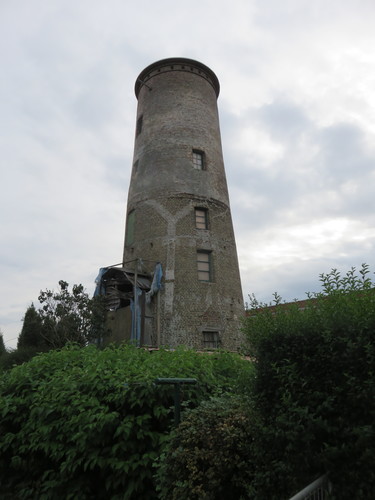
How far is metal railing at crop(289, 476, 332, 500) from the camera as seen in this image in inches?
117

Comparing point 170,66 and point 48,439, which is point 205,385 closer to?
point 48,439

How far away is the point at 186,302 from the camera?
17.7m

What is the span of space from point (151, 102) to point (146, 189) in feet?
18.1

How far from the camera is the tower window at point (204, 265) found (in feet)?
61.1

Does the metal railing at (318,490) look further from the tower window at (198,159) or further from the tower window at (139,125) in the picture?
the tower window at (139,125)

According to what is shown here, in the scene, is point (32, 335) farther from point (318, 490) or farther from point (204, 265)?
point (318, 490)

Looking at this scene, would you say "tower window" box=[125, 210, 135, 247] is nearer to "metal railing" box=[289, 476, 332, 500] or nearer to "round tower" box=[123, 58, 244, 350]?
"round tower" box=[123, 58, 244, 350]

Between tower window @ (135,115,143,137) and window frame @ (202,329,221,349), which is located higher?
tower window @ (135,115,143,137)

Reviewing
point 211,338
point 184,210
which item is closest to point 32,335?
point 211,338

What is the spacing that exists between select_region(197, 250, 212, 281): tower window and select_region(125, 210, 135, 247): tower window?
3747 mm

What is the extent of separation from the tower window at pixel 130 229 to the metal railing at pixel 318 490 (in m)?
17.4

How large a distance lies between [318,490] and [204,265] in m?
15.8

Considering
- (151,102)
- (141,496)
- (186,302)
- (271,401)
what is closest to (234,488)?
(271,401)

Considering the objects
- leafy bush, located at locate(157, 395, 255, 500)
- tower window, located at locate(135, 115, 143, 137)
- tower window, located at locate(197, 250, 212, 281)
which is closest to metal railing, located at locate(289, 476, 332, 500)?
leafy bush, located at locate(157, 395, 255, 500)
